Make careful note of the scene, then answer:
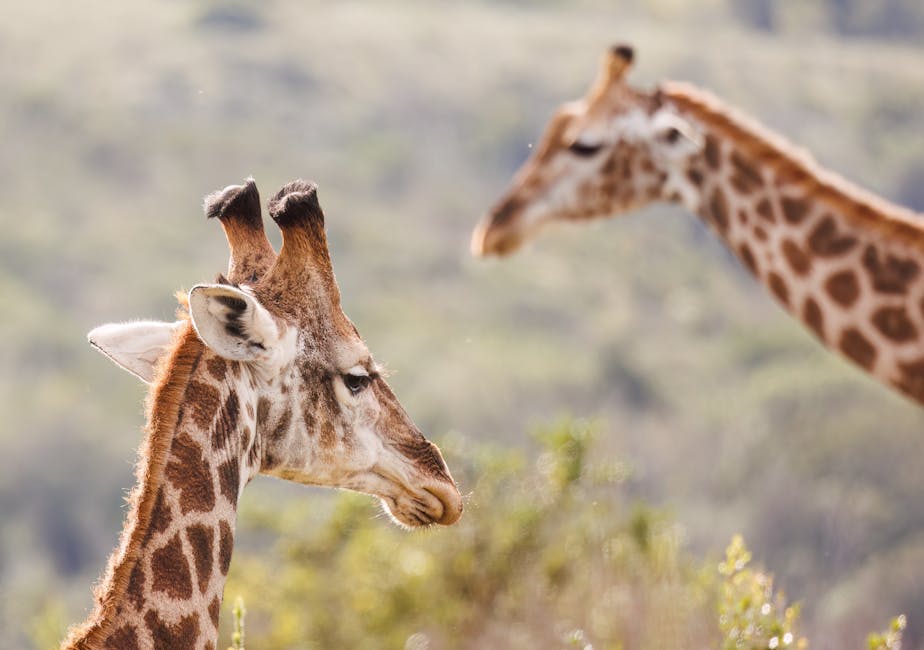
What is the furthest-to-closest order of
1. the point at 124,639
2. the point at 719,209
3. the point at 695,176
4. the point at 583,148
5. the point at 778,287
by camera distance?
the point at 583,148 < the point at 695,176 < the point at 719,209 < the point at 778,287 < the point at 124,639

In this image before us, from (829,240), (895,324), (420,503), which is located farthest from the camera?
(829,240)

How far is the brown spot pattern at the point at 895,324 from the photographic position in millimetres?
8722

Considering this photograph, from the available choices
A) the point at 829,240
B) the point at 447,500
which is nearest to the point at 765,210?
the point at 829,240

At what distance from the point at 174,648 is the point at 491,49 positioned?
291 feet

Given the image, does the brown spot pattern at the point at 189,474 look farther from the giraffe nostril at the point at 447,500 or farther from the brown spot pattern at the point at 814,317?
the brown spot pattern at the point at 814,317

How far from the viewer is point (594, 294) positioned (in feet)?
226

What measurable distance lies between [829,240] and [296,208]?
184 inches

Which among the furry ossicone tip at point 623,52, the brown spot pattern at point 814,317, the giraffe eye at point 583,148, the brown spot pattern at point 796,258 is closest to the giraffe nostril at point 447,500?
the brown spot pattern at point 814,317

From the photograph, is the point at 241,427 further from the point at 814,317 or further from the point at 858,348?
the point at 814,317

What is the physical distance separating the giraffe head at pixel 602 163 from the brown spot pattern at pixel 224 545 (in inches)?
229

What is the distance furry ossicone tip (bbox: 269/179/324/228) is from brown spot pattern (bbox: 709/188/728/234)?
5.10 m

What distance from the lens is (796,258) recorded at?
9.47 metres

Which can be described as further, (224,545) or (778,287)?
(778,287)

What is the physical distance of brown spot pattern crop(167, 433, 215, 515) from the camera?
485cm
